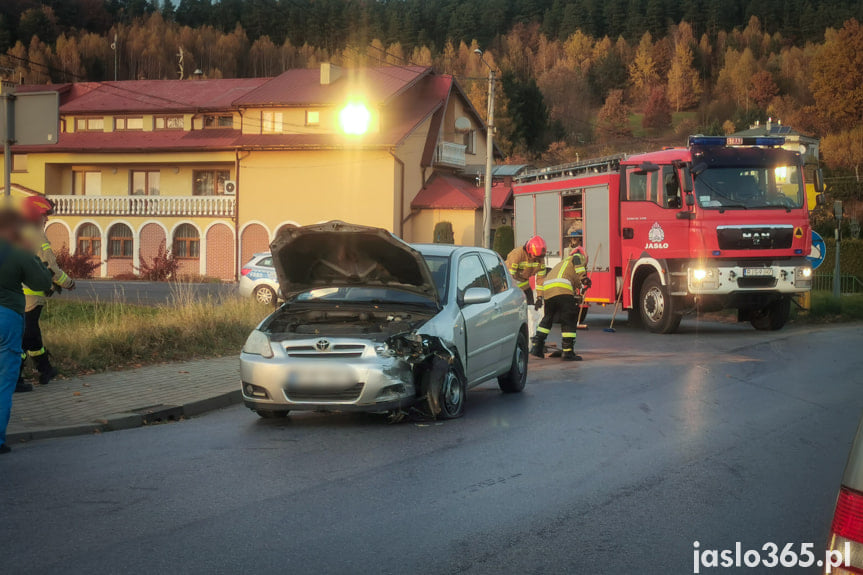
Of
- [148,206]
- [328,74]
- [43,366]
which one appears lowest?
[43,366]

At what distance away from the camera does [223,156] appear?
50.0 metres

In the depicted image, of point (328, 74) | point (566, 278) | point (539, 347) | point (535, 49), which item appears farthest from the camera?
point (535, 49)

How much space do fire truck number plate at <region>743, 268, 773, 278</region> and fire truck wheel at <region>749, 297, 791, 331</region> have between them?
1.30 m

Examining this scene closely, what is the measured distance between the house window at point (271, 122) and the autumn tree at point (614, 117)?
76369 mm

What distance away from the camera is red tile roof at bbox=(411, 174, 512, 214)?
48.1m

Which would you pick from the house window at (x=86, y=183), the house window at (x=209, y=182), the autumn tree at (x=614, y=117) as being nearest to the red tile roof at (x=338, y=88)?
the house window at (x=209, y=182)

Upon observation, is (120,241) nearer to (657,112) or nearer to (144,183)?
Result: (144,183)

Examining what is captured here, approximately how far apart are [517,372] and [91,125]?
1835 inches

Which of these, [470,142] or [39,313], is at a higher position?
[470,142]

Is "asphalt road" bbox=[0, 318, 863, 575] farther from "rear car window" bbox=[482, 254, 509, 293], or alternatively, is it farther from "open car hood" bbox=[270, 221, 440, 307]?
"open car hood" bbox=[270, 221, 440, 307]

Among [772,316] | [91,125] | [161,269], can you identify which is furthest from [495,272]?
[91,125]

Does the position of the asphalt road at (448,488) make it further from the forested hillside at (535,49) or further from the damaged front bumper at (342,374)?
the forested hillside at (535,49)

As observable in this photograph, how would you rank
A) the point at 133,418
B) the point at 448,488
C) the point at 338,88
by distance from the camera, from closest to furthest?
the point at 448,488 → the point at 133,418 → the point at 338,88

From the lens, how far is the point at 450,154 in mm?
51875
